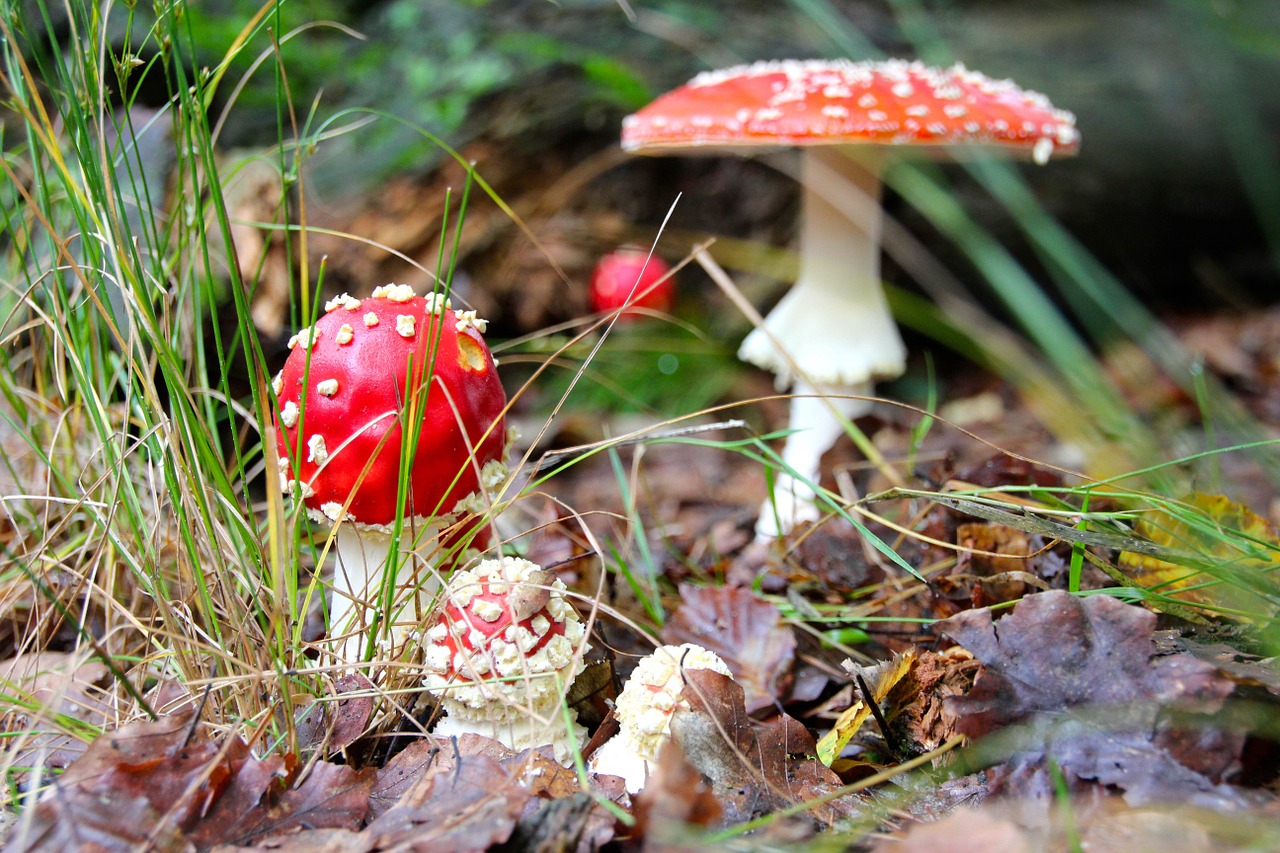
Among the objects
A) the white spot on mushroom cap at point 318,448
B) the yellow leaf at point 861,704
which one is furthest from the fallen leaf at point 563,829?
the white spot on mushroom cap at point 318,448

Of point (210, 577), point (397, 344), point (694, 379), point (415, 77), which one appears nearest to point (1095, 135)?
point (694, 379)

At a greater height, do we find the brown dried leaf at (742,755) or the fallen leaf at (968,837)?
the fallen leaf at (968,837)

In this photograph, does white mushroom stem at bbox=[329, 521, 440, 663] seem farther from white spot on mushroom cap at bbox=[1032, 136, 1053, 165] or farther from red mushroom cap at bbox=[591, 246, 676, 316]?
red mushroom cap at bbox=[591, 246, 676, 316]

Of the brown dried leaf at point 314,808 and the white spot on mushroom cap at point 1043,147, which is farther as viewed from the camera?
the white spot on mushroom cap at point 1043,147

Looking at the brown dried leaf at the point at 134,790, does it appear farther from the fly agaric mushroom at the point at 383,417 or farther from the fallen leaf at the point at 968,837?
the fallen leaf at the point at 968,837

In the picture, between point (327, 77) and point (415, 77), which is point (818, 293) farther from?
point (327, 77)

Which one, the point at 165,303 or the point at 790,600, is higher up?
the point at 165,303
